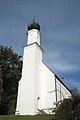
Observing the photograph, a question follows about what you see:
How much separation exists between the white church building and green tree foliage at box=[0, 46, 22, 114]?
4238 millimetres

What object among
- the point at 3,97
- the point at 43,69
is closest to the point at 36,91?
the point at 43,69

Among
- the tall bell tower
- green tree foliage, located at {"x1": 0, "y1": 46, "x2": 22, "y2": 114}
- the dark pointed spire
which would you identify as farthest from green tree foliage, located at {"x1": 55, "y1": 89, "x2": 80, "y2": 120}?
the dark pointed spire

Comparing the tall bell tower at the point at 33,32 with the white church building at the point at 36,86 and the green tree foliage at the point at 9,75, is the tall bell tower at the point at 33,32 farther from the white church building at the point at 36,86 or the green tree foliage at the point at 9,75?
the green tree foliage at the point at 9,75

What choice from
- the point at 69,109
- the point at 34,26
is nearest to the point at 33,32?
the point at 34,26

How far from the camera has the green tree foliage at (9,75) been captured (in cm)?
4025

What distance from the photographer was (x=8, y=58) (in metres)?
43.6

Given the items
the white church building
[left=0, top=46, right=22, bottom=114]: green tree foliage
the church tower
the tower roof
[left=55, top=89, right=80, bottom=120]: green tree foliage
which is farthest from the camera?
the tower roof

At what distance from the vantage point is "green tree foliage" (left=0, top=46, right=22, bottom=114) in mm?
40250

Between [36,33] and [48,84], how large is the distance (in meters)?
9.70

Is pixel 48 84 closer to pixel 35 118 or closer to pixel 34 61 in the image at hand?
pixel 34 61

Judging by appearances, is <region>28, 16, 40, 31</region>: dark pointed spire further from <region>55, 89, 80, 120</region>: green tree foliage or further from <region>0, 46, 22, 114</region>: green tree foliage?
<region>55, 89, 80, 120</region>: green tree foliage

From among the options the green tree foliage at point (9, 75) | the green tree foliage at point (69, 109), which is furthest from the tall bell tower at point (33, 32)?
the green tree foliage at point (69, 109)

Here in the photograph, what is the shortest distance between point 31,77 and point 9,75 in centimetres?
586

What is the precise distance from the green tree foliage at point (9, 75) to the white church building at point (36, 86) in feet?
13.9
